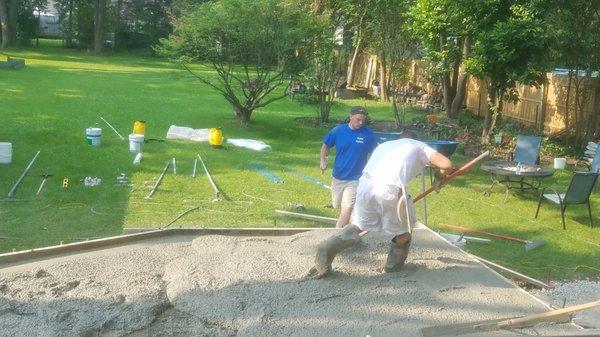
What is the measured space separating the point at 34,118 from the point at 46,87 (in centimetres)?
755

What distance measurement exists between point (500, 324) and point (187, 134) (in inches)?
443

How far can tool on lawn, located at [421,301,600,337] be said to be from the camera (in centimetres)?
511

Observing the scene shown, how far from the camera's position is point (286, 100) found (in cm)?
2514

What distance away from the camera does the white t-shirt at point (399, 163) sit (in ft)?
20.6

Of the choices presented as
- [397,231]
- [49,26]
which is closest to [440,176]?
[397,231]

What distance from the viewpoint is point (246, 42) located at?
16812mm

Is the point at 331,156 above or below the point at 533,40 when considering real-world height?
below

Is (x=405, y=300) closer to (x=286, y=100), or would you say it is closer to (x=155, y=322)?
(x=155, y=322)

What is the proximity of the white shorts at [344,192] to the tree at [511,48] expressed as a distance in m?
7.93

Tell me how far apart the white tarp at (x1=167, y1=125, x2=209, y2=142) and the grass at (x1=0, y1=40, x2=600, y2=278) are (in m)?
0.44

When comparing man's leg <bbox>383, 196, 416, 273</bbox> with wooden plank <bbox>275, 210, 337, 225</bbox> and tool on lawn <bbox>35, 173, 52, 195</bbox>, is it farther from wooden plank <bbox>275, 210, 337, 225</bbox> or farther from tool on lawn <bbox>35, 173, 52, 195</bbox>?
tool on lawn <bbox>35, 173, 52, 195</bbox>

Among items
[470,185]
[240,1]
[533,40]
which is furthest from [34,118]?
[533,40]

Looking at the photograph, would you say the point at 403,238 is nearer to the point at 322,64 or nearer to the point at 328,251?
the point at 328,251

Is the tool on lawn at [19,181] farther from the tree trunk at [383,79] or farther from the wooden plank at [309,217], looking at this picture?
the tree trunk at [383,79]
